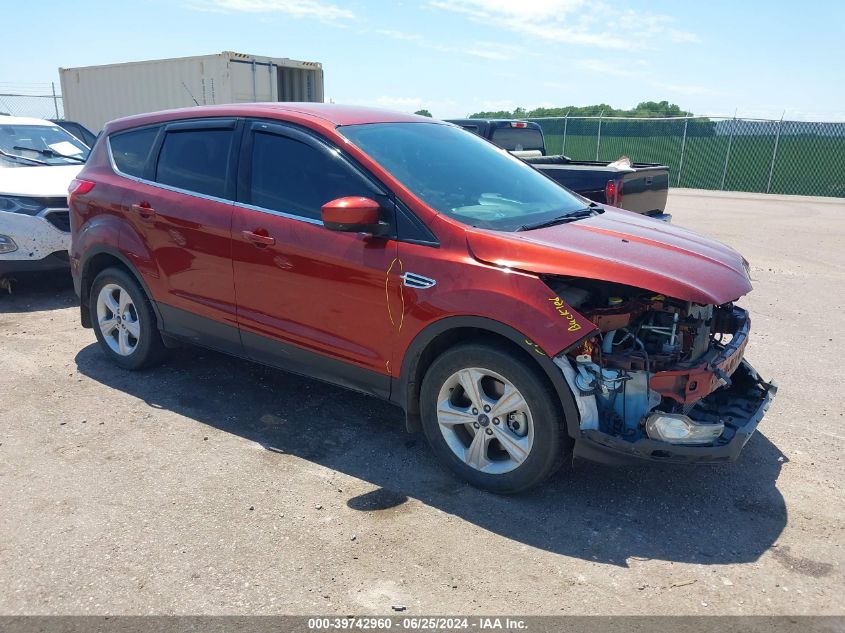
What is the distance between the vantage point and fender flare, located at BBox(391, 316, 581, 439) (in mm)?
3326

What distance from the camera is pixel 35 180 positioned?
7.74 meters

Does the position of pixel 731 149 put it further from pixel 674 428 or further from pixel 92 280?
pixel 674 428

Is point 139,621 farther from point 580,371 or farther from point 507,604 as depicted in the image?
point 580,371

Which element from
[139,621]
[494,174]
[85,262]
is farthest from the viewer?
[85,262]

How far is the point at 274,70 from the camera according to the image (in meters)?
14.5

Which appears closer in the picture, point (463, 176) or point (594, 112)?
point (463, 176)

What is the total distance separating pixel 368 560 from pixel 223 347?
82.9 inches

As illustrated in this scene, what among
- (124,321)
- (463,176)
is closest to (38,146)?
(124,321)

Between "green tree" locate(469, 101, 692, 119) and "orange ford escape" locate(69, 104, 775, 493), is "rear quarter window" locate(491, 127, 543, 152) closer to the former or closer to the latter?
"orange ford escape" locate(69, 104, 775, 493)

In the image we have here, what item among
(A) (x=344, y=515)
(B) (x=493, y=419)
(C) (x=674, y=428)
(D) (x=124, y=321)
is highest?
(C) (x=674, y=428)

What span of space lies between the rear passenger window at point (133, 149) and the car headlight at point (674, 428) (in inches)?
150

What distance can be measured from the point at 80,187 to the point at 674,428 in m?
4.53

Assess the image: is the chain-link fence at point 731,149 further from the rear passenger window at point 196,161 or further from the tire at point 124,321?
the tire at point 124,321

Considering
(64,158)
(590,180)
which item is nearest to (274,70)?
(64,158)
